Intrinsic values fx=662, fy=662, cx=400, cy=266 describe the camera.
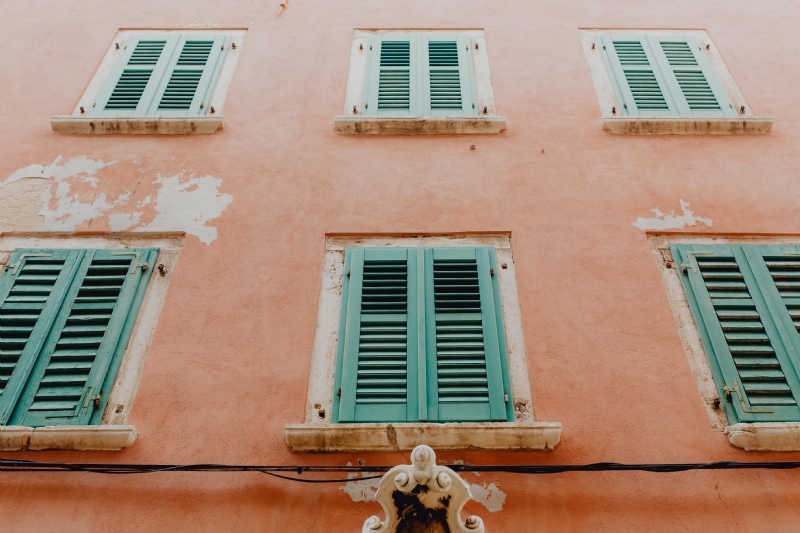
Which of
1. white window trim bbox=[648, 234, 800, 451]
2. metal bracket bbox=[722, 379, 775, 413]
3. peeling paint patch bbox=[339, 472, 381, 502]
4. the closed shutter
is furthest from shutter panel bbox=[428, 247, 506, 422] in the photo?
the closed shutter

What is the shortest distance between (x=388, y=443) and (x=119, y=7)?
22.1 ft

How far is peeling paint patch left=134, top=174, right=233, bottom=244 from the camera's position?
5711 mm

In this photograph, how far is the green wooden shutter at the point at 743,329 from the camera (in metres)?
4.52

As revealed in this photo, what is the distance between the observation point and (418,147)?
645 cm

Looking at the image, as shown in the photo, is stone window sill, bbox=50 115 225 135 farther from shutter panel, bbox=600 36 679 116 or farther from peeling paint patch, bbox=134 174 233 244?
shutter panel, bbox=600 36 679 116

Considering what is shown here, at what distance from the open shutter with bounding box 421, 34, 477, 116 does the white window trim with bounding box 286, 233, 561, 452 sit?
2040mm

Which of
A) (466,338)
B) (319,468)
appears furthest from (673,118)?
(319,468)

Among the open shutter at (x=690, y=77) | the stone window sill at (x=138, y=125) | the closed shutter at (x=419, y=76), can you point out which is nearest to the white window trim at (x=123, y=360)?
the stone window sill at (x=138, y=125)

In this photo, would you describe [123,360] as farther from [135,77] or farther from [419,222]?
[135,77]

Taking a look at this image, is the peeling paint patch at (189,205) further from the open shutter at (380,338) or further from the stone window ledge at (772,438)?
the stone window ledge at (772,438)

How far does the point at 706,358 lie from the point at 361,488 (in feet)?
8.70

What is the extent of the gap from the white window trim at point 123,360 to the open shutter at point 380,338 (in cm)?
147

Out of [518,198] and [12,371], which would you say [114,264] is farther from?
[518,198]

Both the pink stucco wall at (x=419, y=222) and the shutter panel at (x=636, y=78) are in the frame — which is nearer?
the pink stucco wall at (x=419, y=222)
